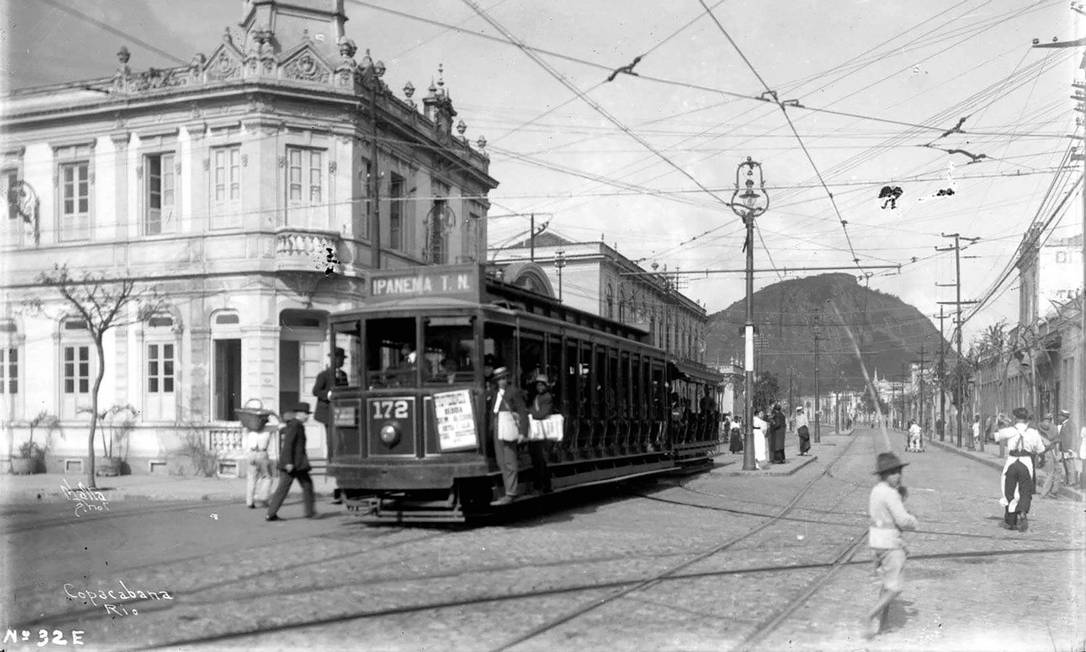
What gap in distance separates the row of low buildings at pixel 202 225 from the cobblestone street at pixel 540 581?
6.46 m

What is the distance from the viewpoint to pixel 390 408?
13438mm

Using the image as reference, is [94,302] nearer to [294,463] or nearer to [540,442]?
[294,463]

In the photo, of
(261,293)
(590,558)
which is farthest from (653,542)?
(261,293)

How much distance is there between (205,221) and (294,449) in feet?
32.6

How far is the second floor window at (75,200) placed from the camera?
2098 centimetres

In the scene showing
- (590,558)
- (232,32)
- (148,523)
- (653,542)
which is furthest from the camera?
(232,32)

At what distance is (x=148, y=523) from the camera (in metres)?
14.0

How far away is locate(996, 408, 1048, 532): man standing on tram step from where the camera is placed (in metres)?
14.4

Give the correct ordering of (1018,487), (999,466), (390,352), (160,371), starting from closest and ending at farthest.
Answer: (390,352), (1018,487), (160,371), (999,466)

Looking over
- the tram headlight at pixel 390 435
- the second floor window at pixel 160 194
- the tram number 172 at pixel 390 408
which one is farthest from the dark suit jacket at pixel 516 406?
the second floor window at pixel 160 194

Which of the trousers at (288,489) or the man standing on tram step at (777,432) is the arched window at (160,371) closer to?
the trousers at (288,489)

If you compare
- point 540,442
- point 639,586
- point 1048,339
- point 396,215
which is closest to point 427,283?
point 540,442

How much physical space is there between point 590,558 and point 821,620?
3.33m

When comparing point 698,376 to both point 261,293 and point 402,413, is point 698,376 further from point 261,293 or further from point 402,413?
point 402,413
